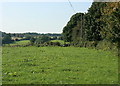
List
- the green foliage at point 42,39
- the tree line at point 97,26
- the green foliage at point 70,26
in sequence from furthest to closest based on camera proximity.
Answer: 1. the green foliage at point 70,26
2. the green foliage at point 42,39
3. the tree line at point 97,26

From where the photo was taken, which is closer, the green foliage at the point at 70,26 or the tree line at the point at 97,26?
the tree line at the point at 97,26

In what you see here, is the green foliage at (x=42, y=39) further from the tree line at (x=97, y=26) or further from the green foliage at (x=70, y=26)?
the green foliage at (x=70, y=26)

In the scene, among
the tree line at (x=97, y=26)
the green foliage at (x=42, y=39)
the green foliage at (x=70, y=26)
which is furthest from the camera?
the green foliage at (x=70, y=26)

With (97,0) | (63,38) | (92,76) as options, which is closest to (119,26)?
(92,76)

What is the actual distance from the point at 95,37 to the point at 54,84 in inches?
1252

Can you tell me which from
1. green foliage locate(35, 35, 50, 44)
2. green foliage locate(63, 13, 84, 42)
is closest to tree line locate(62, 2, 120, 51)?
green foliage locate(63, 13, 84, 42)

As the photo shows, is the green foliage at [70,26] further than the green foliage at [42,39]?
Yes

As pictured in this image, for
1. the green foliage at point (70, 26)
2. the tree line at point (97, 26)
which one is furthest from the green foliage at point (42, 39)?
the green foliage at point (70, 26)

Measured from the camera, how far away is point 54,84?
8.37m

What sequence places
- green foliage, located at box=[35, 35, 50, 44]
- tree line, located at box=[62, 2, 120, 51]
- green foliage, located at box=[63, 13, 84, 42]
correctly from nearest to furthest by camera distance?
tree line, located at box=[62, 2, 120, 51] → green foliage, located at box=[35, 35, 50, 44] → green foliage, located at box=[63, 13, 84, 42]

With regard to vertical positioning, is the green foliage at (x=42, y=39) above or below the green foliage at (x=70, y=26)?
below

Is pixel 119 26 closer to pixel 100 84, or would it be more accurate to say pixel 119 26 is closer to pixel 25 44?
pixel 100 84

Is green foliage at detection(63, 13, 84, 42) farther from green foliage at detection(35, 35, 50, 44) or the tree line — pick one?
green foliage at detection(35, 35, 50, 44)

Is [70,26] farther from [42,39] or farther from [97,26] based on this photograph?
[97,26]
